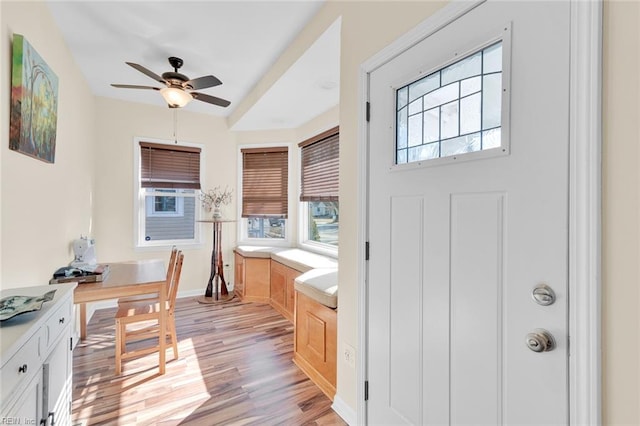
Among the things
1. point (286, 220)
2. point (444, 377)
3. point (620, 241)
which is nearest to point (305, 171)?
point (286, 220)

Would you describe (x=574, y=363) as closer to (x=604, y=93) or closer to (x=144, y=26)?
(x=604, y=93)

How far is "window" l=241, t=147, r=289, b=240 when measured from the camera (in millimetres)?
4449

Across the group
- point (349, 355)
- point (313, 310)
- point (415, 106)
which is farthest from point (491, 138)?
point (313, 310)

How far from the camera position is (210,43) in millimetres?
2527

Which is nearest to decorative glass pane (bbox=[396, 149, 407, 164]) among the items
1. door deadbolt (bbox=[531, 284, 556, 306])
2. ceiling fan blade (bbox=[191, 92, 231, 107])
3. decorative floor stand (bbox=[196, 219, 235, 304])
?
door deadbolt (bbox=[531, 284, 556, 306])

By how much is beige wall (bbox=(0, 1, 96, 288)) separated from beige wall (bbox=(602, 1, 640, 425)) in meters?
2.55

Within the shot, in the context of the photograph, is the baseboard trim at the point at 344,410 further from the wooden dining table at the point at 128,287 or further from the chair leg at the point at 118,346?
the chair leg at the point at 118,346

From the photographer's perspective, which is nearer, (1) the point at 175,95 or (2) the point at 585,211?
(2) the point at 585,211

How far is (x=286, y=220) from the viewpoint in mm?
4449

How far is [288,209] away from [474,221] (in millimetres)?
3457

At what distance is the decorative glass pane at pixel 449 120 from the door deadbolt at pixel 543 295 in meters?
0.65

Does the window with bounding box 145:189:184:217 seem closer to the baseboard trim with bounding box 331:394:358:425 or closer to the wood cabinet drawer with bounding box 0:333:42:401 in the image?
the wood cabinet drawer with bounding box 0:333:42:401

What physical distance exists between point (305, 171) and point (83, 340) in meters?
3.14

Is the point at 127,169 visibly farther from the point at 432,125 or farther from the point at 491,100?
the point at 491,100
